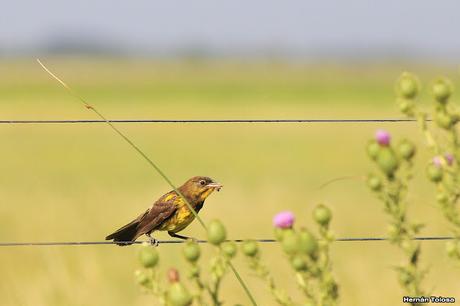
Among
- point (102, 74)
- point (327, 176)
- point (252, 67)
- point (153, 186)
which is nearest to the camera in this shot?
point (153, 186)

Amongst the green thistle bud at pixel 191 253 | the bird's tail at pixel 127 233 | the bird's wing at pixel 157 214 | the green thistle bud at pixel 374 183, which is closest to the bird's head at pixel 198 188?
the bird's wing at pixel 157 214

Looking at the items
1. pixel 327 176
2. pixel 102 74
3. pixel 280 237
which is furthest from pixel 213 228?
pixel 102 74

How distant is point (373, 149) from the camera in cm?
273

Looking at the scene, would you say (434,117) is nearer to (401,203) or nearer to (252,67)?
(401,203)

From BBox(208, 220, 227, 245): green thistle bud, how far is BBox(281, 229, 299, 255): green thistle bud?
0.19 meters

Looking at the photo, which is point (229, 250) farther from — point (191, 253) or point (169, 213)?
point (169, 213)

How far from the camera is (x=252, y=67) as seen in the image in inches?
4961

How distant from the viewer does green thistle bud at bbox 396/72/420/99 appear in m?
2.85

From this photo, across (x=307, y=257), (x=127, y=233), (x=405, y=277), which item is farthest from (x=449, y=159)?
(x=127, y=233)

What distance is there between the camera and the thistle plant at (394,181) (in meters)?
2.72

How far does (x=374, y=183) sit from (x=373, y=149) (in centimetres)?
8

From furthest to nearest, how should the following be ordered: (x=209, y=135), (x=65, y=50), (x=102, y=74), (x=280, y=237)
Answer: (x=65, y=50) → (x=102, y=74) → (x=209, y=135) → (x=280, y=237)

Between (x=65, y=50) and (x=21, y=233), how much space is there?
183m

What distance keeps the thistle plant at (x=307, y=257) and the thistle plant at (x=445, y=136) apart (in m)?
0.29
